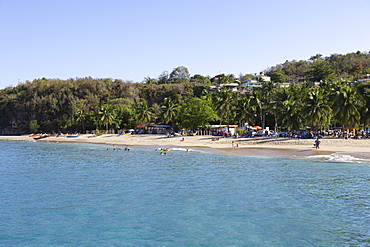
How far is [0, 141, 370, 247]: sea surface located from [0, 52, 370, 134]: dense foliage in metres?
25.7

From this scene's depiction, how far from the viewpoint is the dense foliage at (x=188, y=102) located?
167 ft

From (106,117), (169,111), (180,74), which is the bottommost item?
(106,117)

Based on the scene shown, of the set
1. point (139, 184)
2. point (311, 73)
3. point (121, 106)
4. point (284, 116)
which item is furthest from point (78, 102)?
point (139, 184)

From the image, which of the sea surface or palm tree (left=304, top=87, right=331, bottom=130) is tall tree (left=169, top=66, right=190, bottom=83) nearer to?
palm tree (left=304, top=87, right=331, bottom=130)

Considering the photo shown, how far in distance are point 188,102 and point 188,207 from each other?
179ft

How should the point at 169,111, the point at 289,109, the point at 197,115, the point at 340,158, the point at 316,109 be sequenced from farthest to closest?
the point at 169,111 → the point at 197,115 → the point at 289,109 → the point at 316,109 → the point at 340,158

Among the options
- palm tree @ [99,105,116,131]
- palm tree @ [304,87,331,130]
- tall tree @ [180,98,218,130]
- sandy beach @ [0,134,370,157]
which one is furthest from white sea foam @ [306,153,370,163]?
palm tree @ [99,105,116,131]

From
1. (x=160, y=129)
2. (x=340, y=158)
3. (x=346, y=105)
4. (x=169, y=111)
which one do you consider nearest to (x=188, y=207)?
(x=340, y=158)

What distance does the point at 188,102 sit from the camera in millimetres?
69875

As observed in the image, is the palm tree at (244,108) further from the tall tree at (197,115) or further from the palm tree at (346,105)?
the palm tree at (346,105)

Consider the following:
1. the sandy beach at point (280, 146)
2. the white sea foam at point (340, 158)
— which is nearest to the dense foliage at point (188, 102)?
the sandy beach at point (280, 146)

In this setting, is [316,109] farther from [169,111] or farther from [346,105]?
[169,111]

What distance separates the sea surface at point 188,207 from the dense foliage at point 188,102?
84.3ft

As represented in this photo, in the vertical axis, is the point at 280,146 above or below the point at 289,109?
below
